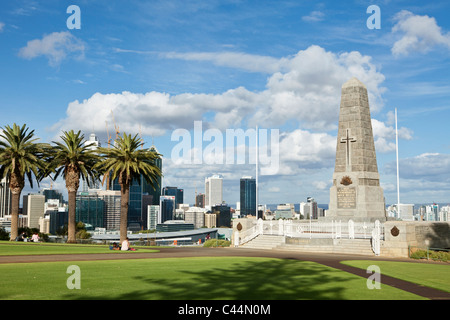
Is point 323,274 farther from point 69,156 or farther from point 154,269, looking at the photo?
point 69,156

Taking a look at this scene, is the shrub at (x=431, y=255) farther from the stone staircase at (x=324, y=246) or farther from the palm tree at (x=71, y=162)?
the palm tree at (x=71, y=162)

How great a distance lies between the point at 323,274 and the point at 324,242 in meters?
17.2

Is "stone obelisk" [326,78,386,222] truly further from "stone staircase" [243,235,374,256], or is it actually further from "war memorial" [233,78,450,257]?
"stone staircase" [243,235,374,256]

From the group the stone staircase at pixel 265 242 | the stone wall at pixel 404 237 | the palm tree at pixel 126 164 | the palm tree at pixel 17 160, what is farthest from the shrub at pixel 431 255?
the palm tree at pixel 17 160

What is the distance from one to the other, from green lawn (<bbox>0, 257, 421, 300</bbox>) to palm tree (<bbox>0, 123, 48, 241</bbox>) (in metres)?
30.0

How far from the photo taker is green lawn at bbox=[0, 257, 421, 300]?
11.7m

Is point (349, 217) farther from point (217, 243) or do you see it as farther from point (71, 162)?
point (71, 162)

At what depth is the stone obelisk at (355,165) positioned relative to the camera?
42.4 m

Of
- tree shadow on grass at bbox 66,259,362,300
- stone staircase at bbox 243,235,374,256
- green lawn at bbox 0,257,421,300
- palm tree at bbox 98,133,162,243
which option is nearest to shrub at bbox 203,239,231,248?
stone staircase at bbox 243,235,374,256

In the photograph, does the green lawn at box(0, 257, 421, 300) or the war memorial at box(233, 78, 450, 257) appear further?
the war memorial at box(233, 78, 450, 257)

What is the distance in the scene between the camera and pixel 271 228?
40.8 m

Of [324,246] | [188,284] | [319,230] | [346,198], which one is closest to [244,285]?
[188,284]

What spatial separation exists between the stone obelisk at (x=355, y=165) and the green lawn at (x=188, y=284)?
25434 millimetres

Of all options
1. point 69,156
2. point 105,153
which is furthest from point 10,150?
point 105,153
